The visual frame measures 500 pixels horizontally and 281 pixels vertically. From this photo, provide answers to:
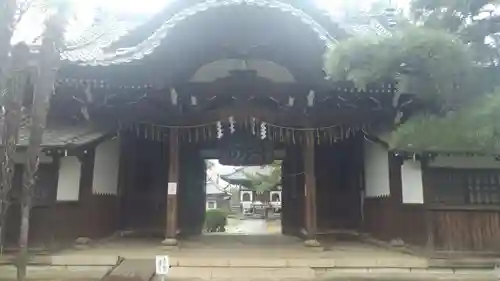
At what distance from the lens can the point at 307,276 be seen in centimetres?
760

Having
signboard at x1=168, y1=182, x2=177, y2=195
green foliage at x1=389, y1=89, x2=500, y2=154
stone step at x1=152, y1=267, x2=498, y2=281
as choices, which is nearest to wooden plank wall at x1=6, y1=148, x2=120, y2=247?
signboard at x1=168, y1=182, x2=177, y2=195

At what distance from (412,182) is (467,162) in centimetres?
109

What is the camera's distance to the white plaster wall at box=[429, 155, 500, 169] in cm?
884

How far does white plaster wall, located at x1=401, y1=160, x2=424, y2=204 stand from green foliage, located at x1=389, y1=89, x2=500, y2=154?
3.28 meters

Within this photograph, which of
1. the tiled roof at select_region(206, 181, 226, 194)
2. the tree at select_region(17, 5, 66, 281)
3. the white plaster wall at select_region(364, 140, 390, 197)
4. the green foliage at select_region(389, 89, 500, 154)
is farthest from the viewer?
the tiled roof at select_region(206, 181, 226, 194)

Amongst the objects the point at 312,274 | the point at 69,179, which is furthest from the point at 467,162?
the point at 69,179

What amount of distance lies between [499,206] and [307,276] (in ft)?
12.3

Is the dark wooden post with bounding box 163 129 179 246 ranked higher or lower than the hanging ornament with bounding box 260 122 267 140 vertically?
lower

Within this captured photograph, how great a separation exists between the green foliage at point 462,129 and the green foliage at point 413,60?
344 millimetres

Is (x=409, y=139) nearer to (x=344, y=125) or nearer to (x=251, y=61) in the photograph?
(x=344, y=125)

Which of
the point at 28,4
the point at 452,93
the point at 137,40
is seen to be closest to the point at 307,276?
the point at 452,93

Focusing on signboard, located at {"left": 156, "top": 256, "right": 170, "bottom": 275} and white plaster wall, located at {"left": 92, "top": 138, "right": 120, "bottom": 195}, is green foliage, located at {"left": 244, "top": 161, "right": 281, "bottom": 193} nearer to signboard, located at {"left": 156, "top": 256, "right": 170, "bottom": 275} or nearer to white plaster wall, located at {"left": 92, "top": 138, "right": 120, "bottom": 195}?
white plaster wall, located at {"left": 92, "top": 138, "right": 120, "bottom": 195}

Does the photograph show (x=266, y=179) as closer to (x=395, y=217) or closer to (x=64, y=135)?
(x=395, y=217)

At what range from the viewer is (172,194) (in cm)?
934
